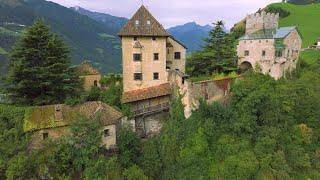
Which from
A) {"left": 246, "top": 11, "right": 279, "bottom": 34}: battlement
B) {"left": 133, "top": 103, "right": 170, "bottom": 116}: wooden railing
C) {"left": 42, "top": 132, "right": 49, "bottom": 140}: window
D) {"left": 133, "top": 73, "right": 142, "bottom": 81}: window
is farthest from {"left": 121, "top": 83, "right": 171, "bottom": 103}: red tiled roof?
{"left": 246, "top": 11, "right": 279, "bottom": 34}: battlement

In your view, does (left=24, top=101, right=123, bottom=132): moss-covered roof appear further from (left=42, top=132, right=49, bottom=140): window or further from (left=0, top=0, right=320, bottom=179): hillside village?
(left=42, top=132, right=49, bottom=140): window

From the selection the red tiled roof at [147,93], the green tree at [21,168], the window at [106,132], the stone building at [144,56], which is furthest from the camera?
the stone building at [144,56]

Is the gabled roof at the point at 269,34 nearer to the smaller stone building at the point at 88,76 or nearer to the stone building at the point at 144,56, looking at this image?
the stone building at the point at 144,56

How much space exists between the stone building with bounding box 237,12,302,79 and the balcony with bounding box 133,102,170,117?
14798 mm

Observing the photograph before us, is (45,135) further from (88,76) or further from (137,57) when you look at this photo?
(88,76)

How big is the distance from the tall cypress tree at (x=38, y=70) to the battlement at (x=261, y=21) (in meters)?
29.2

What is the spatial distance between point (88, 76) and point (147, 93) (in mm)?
11426

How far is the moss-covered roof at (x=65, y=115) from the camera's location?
35344mm


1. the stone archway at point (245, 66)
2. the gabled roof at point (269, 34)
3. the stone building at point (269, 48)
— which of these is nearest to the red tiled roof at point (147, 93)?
the stone building at point (269, 48)

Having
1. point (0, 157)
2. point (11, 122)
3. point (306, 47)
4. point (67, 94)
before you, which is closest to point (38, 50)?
point (67, 94)

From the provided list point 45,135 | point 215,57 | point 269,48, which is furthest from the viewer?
point 215,57

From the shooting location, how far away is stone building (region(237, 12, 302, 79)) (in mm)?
50031

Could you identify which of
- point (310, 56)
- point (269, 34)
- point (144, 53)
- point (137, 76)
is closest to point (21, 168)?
point (137, 76)

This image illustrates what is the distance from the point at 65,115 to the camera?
3691cm
